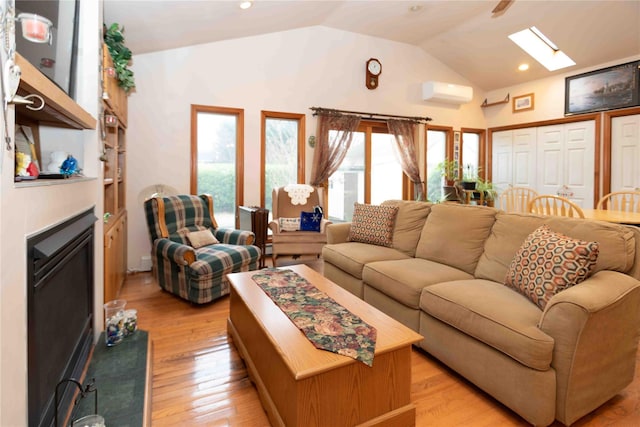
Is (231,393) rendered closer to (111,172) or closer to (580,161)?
(111,172)

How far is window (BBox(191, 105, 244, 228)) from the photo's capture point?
4.45 meters

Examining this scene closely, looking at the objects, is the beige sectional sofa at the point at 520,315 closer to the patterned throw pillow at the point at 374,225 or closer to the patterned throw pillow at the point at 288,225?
the patterned throw pillow at the point at 374,225

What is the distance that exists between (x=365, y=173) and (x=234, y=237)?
2.72m

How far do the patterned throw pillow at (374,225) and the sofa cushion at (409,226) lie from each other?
6 cm

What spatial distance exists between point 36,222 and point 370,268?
2.04 m

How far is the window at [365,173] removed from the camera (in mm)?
5422

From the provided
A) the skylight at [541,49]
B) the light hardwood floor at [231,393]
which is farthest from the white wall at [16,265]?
the skylight at [541,49]

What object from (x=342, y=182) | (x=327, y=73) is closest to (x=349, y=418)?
(x=342, y=182)

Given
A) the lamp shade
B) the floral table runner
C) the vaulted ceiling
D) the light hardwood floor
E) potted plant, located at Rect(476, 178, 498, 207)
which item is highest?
the vaulted ceiling

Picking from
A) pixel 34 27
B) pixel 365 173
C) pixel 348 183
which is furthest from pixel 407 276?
pixel 365 173

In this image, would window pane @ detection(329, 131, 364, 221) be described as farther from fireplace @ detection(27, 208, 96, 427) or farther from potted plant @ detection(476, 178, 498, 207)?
fireplace @ detection(27, 208, 96, 427)

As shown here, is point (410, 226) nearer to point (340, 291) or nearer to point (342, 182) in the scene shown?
point (340, 291)

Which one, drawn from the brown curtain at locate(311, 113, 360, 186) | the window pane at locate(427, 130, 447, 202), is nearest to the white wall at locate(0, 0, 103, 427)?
the brown curtain at locate(311, 113, 360, 186)

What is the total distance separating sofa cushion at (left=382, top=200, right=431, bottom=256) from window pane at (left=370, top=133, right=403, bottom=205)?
240 cm
